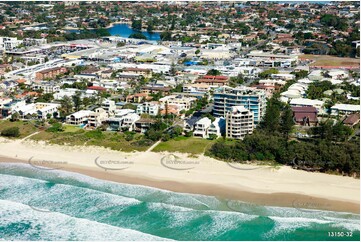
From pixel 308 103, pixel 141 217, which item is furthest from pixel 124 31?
pixel 141 217

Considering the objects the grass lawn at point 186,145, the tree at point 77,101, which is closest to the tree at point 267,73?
the tree at point 77,101

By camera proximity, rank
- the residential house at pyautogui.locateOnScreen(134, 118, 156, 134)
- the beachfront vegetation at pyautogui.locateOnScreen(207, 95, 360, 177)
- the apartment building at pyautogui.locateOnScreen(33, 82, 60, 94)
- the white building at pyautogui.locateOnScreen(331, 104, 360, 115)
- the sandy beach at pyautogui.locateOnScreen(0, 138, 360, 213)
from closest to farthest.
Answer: the sandy beach at pyautogui.locateOnScreen(0, 138, 360, 213), the beachfront vegetation at pyautogui.locateOnScreen(207, 95, 360, 177), the residential house at pyautogui.locateOnScreen(134, 118, 156, 134), the white building at pyautogui.locateOnScreen(331, 104, 360, 115), the apartment building at pyautogui.locateOnScreen(33, 82, 60, 94)

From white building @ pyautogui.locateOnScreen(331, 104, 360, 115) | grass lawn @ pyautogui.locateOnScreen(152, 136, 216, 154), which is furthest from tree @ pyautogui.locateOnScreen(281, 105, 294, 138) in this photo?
white building @ pyautogui.locateOnScreen(331, 104, 360, 115)

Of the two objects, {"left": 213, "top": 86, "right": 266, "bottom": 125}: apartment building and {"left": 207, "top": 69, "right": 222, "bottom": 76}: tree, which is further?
{"left": 207, "top": 69, "right": 222, "bottom": 76}: tree

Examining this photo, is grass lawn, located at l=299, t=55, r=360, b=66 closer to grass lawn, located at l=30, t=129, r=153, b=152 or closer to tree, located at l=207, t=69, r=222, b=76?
tree, located at l=207, t=69, r=222, b=76

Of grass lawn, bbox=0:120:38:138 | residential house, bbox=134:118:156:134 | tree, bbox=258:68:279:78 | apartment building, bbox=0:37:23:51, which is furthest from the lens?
apartment building, bbox=0:37:23:51

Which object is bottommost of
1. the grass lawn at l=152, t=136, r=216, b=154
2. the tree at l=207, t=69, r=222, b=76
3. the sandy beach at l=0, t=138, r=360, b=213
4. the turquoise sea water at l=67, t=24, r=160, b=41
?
the sandy beach at l=0, t=138, r=360, b=213

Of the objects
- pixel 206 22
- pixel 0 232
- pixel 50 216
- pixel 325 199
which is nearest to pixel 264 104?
pixel 325 199
